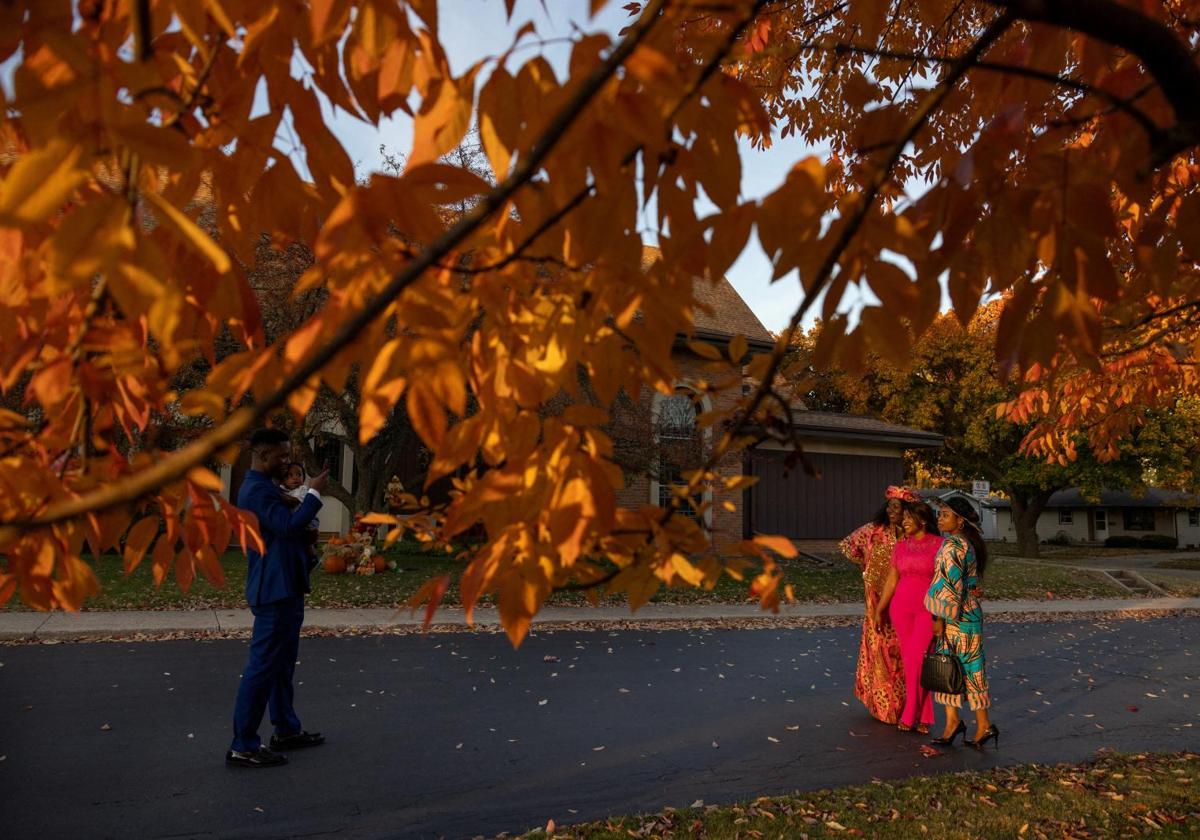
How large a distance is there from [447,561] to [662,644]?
358 inches

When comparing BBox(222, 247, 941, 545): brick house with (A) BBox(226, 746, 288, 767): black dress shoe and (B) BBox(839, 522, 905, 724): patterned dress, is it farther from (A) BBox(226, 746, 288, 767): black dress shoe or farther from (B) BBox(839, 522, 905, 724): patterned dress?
(A) BBox(226, 746, 288, 767): black dress shoe

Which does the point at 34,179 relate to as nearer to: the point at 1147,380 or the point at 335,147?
the point at 335,147

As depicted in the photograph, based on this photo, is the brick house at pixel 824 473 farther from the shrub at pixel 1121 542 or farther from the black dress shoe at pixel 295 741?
the shrub at pixel 1121 542

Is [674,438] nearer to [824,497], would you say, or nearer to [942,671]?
[824,497]

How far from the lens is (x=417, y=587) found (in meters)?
14.6

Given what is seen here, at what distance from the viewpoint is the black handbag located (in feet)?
21.4

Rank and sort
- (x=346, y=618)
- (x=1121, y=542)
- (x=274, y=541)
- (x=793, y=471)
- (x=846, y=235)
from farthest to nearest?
(x=1121, y=542)
(x=793, y=471)
(x=346, y=618)
(x=274, y=541)
(x=846, y=235)

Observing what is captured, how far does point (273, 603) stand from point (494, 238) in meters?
4.90

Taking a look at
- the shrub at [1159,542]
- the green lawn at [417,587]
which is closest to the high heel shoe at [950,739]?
the green lawn at [417,587]

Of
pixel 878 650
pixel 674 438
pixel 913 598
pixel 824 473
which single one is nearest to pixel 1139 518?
pixel 824 473

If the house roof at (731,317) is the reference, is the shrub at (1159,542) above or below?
below

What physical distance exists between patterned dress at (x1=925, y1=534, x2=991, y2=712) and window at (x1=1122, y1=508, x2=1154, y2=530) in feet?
210

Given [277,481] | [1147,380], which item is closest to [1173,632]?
[1147,380]

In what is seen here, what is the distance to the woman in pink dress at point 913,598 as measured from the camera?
6.82 m
